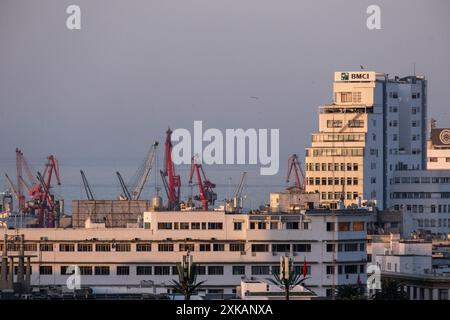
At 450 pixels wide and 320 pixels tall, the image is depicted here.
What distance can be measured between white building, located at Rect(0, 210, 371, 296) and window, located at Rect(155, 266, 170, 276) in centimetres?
3

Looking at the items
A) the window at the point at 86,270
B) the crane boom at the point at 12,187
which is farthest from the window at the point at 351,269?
the crane boom at the point at 12,187

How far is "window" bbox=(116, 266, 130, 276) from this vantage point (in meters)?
49.0

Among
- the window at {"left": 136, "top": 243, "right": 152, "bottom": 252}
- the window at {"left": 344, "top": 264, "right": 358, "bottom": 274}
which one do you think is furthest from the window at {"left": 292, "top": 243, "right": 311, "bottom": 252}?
the window at {"left": 136, "top": 243, "right": 152, "bottom": 252}

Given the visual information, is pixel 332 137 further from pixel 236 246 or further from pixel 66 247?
pixel 66 247

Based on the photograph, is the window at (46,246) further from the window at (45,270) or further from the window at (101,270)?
the window at (101,270)

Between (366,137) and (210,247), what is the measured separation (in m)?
28.4

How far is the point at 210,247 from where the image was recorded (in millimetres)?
49812

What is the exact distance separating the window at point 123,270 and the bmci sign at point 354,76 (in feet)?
91.0

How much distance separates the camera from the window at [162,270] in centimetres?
4866

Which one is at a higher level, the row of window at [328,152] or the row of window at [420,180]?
the row of window at [328,152]

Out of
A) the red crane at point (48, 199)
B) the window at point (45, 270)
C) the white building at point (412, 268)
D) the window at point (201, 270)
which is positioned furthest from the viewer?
the red crane at point (48, 199)

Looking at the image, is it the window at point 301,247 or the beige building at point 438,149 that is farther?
the beige building at point 438,149

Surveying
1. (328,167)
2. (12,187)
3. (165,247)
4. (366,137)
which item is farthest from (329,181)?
(165,247)
